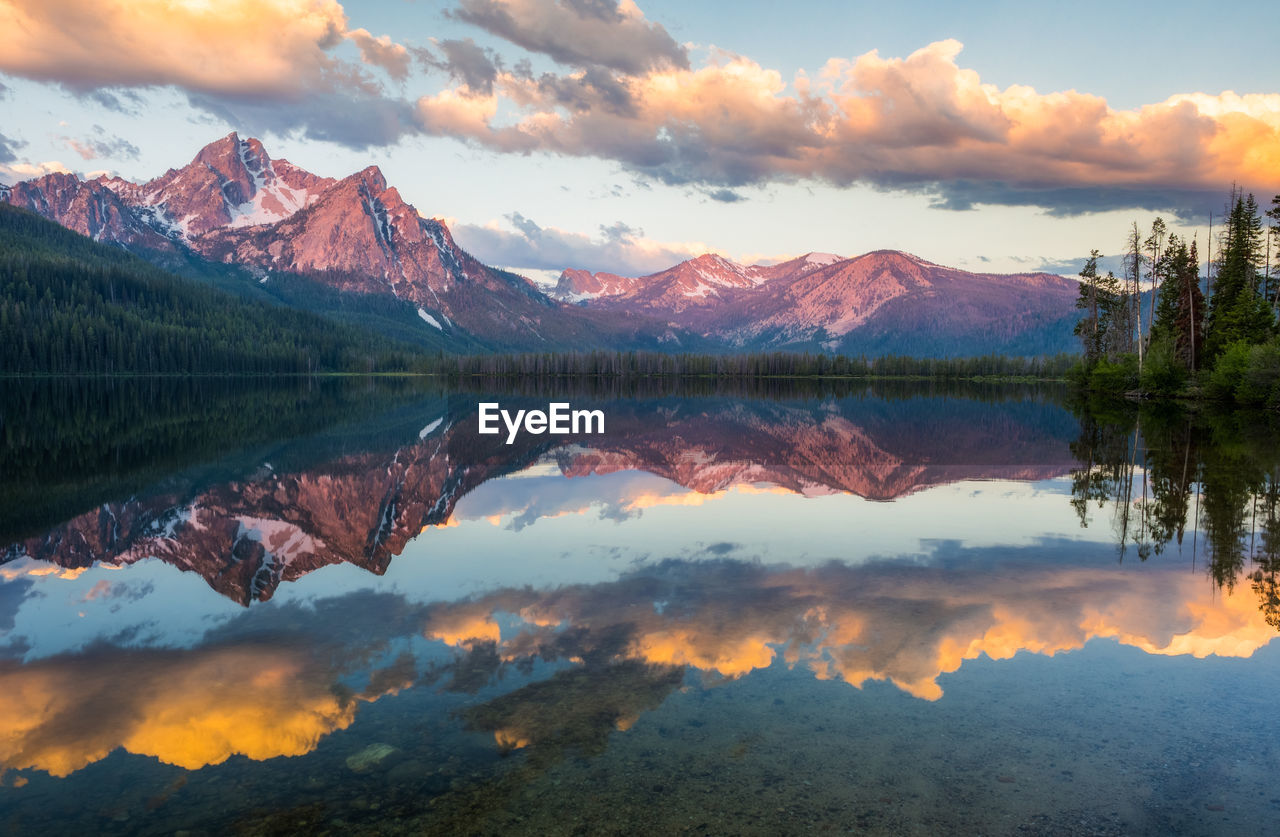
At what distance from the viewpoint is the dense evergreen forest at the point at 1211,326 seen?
7281 centimetres

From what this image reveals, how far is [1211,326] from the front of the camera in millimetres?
93312

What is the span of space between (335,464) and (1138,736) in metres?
30.2

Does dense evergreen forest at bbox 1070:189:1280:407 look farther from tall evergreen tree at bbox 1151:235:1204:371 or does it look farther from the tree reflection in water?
the tree reflection in water

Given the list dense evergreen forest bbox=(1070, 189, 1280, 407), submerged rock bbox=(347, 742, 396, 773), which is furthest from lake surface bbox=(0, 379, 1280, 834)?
dense evergreen forest bbox=(1070, 189, 1280, 407)

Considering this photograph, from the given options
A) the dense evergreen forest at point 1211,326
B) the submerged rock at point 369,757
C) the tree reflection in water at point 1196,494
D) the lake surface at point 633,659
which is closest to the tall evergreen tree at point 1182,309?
the dense evergreen forest at point 1211,326

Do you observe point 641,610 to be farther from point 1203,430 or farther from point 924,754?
point 1203,430

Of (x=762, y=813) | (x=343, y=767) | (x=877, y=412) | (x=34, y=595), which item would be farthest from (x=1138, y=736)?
(x=877, y=412)

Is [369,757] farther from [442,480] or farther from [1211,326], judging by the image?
[1211,326]

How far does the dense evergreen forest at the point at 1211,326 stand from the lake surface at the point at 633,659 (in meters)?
60.6

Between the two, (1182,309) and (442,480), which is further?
(1182,309)

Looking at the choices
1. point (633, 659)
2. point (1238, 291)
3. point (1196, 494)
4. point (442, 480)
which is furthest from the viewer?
point (1238, 291)

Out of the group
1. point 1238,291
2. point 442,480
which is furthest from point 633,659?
point 1238,291

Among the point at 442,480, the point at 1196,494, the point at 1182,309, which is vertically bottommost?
the point at 442,480

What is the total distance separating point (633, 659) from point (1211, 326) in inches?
4337
